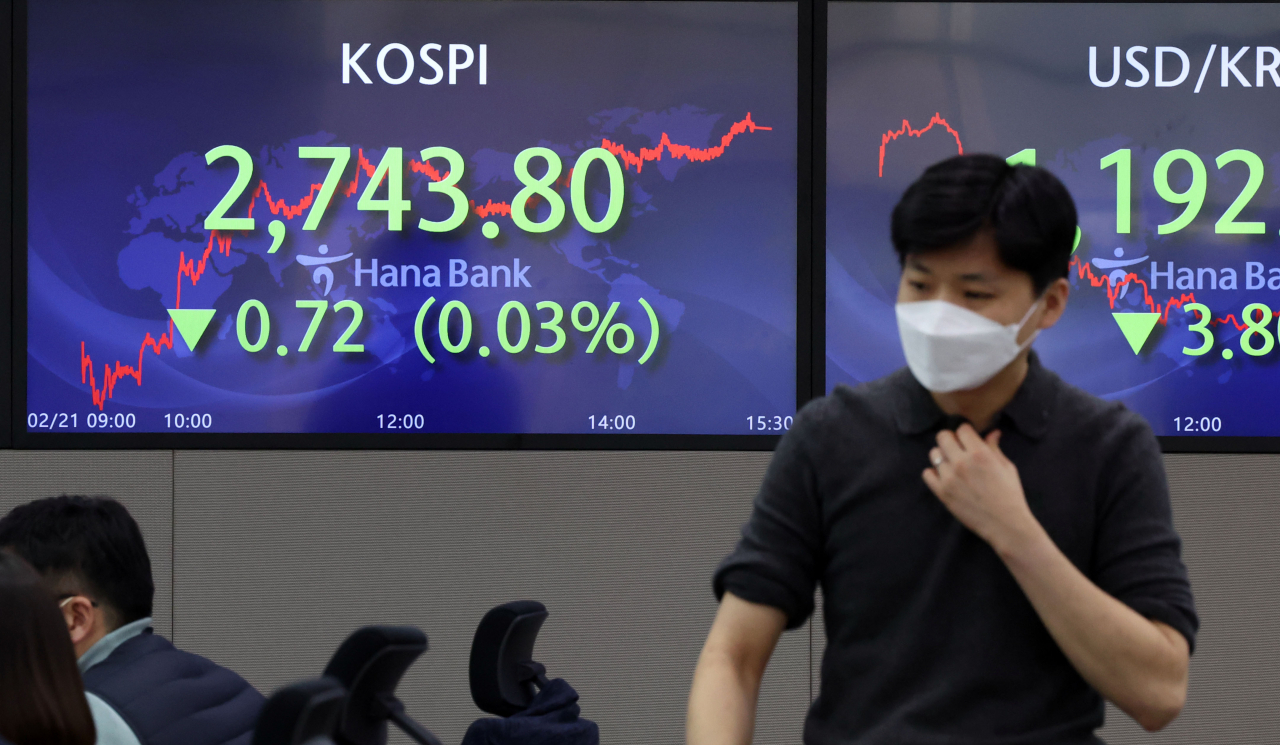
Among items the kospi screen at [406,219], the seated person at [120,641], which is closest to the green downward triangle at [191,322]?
the kospi screen at [406,219]

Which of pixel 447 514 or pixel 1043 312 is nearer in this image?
pixel 1043 312

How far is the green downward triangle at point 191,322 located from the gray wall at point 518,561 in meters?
0.32

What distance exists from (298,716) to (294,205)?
8.22 feet

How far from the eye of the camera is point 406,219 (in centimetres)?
320

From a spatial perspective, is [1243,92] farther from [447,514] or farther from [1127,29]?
[447,514]

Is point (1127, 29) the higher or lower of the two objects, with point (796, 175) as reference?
higher

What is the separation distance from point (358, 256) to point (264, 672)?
3.87 feet

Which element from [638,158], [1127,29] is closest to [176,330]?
[638,158]

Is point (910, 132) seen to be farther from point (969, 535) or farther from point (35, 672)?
point (35, 672)

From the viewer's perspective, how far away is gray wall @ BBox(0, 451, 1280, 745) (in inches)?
126

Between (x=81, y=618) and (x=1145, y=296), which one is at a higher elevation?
(x=1145, y=296)

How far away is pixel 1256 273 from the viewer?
319 cm

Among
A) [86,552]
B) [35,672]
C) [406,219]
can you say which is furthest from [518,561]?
[35,672]

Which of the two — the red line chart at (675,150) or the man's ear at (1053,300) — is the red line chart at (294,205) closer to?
the red line chart at (675,150)
